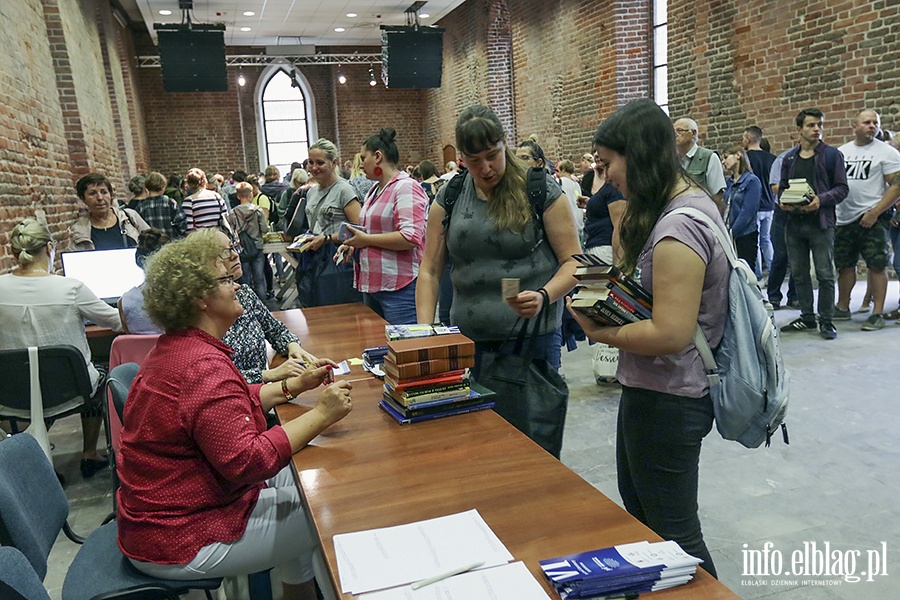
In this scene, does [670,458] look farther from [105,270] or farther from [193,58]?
[193,58]

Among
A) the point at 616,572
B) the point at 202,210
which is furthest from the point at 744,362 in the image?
the point at 202,210

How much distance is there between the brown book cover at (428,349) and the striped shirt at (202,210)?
5.24m

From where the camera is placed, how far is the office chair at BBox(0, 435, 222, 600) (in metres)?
1.66

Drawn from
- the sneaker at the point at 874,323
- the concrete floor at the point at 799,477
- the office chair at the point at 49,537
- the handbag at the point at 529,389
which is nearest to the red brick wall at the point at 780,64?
the sneaker at the point at 874,323

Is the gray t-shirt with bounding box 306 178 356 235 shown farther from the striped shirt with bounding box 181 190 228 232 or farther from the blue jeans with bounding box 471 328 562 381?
the striped shirt with bounding box 181 190 228 232

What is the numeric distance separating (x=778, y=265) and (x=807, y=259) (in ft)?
2.38

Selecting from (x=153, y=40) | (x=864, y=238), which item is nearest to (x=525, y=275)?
(x=864, y=238)

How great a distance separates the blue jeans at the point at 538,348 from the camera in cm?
234

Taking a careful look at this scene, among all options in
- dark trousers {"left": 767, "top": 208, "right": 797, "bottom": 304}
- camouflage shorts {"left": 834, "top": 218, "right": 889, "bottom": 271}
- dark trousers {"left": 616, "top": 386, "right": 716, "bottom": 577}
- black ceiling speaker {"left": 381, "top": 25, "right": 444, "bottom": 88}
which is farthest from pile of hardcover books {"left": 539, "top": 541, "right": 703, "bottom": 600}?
black ceiling speaker {"left": 381, "top": 25, "right": 444, "bottom": 88}

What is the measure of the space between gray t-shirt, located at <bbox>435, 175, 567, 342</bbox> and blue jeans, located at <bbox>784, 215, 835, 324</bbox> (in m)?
3.72

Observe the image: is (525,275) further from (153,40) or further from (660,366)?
(153,40)

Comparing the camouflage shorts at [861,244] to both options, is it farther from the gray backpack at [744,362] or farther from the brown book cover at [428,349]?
the brown book cover at [428,349]

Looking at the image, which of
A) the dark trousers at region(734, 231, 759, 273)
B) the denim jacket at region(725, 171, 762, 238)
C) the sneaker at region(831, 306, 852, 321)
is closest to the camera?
the sneaker at region(831, 306, 852, 321)

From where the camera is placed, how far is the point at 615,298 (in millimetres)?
1663
